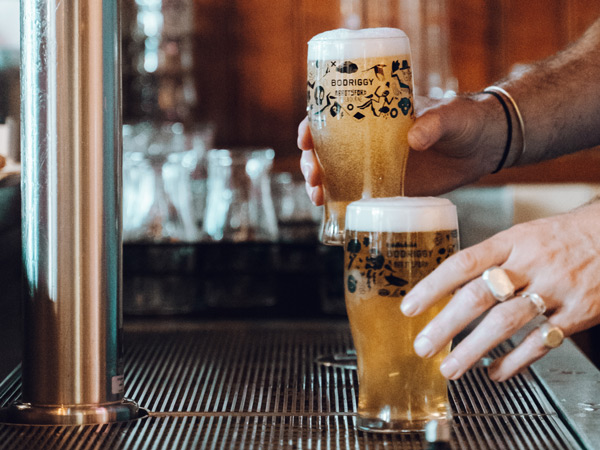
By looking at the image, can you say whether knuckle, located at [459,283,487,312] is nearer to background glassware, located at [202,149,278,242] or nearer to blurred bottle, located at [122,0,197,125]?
background glassware, located at [202,149,278,242]

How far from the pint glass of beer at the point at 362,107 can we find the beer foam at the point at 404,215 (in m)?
0.16

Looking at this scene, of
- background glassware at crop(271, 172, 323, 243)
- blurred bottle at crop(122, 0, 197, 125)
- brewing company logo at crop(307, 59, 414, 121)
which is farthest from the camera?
blurred bottle at crop(122, 0, 197, 125)

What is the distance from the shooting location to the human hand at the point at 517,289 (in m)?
0.71

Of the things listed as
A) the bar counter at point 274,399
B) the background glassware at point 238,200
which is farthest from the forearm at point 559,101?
the background glassware at point 238,200

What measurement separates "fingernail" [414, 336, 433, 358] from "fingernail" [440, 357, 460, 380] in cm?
2

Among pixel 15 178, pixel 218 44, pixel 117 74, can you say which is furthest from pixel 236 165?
pixel 218 44

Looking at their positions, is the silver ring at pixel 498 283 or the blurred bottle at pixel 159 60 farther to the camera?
the blurred bottle at pixel 159 60

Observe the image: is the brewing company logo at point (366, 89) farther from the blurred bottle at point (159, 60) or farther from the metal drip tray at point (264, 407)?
the blurred bottle at point (159, 60)

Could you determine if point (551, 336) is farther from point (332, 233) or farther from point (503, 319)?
point (332, 233)

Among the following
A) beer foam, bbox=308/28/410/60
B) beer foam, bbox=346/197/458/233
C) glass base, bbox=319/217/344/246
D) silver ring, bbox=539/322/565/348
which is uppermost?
beer foam, bbox=308/28/410/60

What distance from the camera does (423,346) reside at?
2.32 feet

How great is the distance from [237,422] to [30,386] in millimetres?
187

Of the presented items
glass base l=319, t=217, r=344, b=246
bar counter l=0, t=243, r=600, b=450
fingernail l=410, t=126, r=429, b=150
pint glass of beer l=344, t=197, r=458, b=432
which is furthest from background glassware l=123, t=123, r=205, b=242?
pint glass of beer l=344, t=197, r=458, b=432

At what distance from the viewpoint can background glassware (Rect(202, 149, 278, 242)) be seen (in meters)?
2.12
